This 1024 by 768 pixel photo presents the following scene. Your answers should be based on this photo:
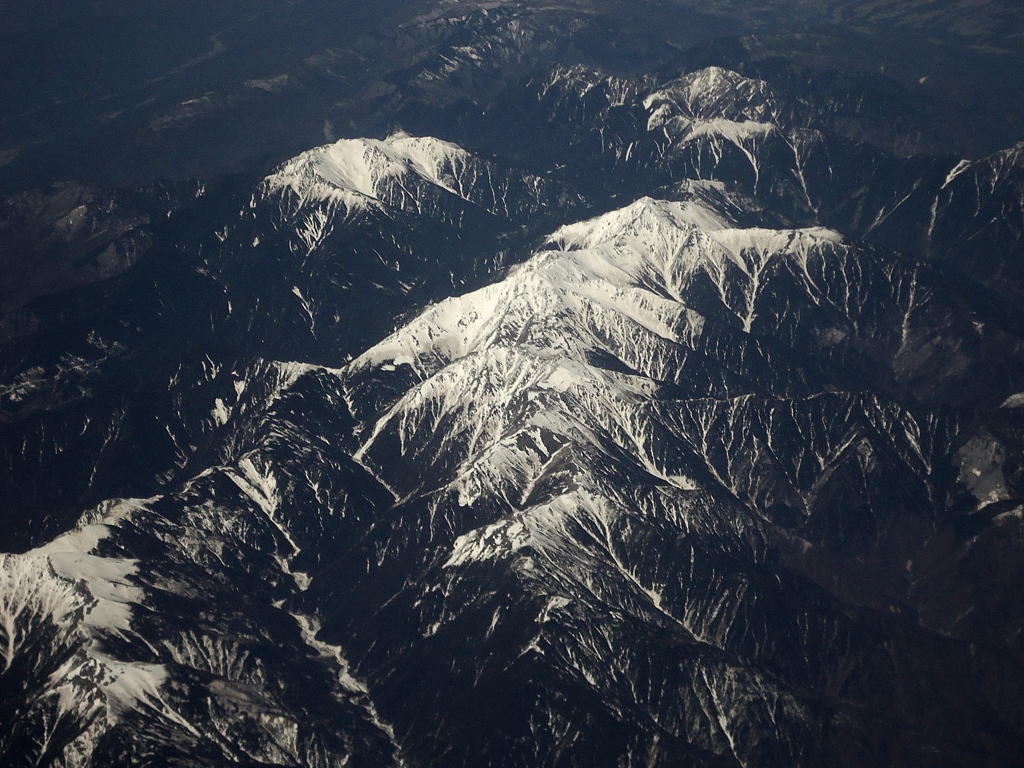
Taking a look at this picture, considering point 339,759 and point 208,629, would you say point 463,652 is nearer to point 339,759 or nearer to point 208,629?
point 339,759

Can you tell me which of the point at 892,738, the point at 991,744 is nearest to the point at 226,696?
the point at 892,738

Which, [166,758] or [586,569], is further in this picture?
[586,569]

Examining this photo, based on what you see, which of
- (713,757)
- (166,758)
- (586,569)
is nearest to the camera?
(166,758)

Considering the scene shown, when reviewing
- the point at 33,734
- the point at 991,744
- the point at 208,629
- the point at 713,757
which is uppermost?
the point at 33,734

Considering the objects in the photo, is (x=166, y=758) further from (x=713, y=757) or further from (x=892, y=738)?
(x=892, y=738)

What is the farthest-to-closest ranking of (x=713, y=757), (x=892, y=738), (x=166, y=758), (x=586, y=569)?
(x=586, y=569)
(x=892, y=738)
(x=713, y=757)
(x=166, y=758)

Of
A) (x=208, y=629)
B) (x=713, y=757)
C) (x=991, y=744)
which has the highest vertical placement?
(x=208, y=629)

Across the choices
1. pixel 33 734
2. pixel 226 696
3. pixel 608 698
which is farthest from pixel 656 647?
pixel 33 734

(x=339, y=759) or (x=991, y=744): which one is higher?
(x=339, y=759)

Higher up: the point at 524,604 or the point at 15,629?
the point at 15,629
